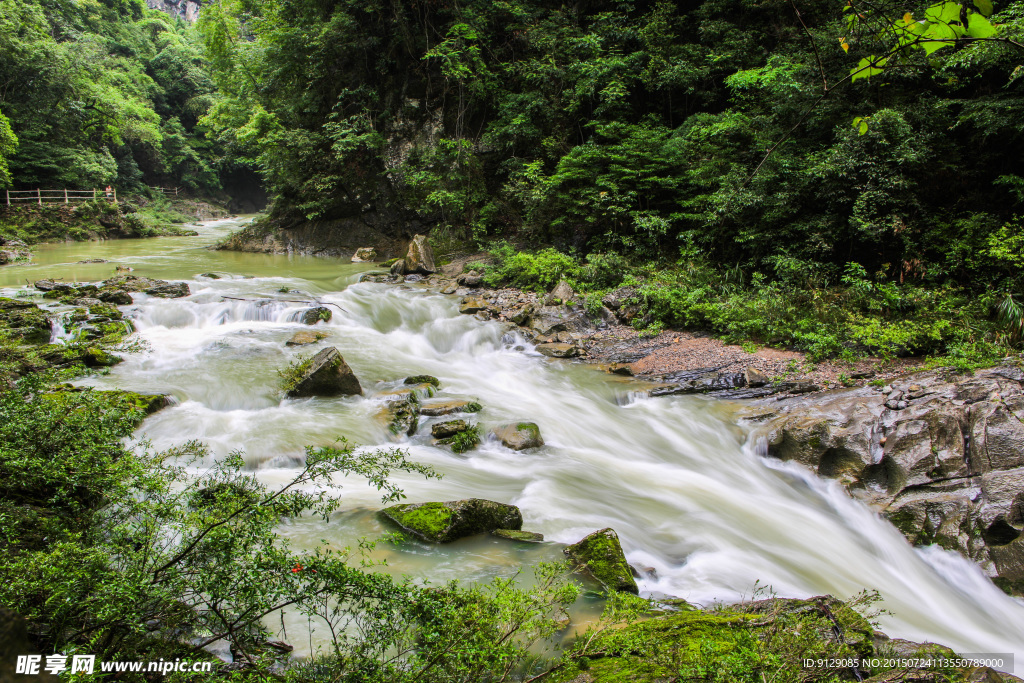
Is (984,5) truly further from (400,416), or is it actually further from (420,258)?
(420,258)

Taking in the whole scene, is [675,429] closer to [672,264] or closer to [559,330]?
[559,330]

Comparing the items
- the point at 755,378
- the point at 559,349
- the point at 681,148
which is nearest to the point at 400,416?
the point at 559,349

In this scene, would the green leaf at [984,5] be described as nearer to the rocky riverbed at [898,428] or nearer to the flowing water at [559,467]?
the flowing water at [559,467]

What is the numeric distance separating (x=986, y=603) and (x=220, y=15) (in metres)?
32.7

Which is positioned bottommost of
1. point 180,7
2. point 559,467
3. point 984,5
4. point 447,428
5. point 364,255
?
point 559,467

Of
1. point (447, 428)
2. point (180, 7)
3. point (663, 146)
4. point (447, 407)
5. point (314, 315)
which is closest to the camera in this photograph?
point (447, 428)

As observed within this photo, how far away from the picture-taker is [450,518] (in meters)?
4.98

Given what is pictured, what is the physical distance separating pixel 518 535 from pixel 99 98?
128 ft

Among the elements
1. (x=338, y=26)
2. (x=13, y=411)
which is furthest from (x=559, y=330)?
(x=338, y=26)

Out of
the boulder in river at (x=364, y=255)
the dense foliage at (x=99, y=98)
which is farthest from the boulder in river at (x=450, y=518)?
the dense foliage at (x=99, y=98)

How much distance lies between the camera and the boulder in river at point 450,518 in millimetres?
4941

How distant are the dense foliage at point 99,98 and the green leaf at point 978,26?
3271 cm

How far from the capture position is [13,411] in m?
3.68

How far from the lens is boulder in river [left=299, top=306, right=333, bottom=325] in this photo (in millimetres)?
11820
